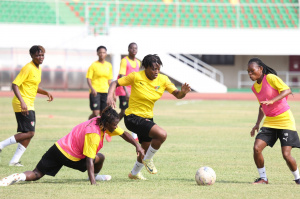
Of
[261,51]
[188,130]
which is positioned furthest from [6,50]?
[188,130]

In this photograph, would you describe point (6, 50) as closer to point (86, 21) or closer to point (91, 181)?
point (86, 21)

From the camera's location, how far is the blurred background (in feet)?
115

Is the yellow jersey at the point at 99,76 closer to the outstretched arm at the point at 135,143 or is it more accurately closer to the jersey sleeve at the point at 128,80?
the jersey sleeve at the point at 128,80

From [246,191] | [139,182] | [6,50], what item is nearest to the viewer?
[246,191]

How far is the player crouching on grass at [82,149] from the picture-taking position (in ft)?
25.4

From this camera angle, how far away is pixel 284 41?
3606 centimetres

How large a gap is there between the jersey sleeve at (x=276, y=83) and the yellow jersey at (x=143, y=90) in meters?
1.45

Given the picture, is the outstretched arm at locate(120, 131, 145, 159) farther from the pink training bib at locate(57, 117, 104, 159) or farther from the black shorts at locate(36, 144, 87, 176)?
the black shorts at locate(36, 144, 87, 176)

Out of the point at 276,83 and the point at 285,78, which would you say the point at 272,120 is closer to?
the point at 276,83

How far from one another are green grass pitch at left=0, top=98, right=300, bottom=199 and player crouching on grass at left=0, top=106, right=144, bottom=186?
0.62 ft

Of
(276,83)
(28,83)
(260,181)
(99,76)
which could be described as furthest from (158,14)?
(260,181)

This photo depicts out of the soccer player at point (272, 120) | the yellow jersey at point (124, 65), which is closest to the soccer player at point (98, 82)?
the yellow jersey at point (124, 65)

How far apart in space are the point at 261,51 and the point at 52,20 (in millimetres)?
13461

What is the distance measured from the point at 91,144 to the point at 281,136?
2.85 metres
